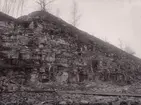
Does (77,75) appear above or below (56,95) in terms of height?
above

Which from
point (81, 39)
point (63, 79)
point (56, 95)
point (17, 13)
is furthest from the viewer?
point (17, 13)

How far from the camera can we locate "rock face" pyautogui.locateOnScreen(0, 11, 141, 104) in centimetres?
746

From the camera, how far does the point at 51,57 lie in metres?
7.89

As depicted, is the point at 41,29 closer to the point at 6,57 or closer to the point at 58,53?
the point at 58,53

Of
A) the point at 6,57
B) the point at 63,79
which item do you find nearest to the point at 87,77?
the point at 63,79

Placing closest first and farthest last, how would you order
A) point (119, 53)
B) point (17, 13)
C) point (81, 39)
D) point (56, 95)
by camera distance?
point (56, 95)
point (81, 39)
point (119, 53)
point (17, 13)

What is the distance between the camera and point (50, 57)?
7.88m

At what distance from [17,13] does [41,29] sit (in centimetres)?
1898

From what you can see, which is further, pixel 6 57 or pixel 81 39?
pixel 81 39

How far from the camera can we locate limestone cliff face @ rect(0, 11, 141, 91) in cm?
748

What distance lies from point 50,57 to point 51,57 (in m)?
0.04

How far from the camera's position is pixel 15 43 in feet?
25.1

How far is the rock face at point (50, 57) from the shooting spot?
24.5ft

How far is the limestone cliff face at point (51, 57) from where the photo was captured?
7483 millimetres
